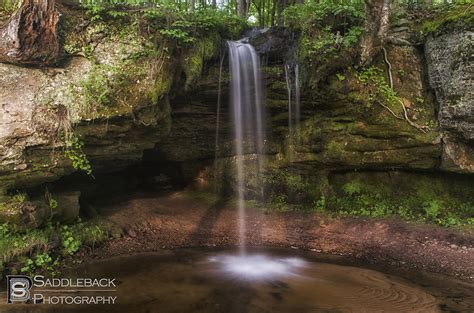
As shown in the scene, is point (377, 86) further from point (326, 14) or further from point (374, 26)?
point (326, 14)

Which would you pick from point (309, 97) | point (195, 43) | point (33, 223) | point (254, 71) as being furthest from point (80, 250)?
point (309, 97)

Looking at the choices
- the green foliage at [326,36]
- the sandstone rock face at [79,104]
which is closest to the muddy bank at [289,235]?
the sandstone rock face at [79,104]

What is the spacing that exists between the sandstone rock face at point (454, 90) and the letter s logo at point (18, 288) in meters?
9.50

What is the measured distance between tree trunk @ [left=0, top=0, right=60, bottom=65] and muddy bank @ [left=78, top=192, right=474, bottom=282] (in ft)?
14.0

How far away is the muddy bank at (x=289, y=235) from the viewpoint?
26.2 feet

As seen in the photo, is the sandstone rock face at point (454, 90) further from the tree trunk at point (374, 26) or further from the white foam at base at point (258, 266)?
the white foam at base at point (258, 266)

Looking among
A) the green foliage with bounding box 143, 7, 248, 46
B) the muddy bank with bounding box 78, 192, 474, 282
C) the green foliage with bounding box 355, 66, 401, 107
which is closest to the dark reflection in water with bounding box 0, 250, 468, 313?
the muddy bank with bounding box 78, 192, 474, 282

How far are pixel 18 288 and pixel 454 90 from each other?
9.90 meters

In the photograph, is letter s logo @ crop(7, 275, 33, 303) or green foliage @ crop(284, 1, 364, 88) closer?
letter s logo @ crop(7, 275, 33, 303)

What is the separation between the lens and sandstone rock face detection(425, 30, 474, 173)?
8.35m

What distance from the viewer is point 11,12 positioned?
7.94m

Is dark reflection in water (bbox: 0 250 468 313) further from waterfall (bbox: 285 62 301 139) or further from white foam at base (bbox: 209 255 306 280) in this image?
waterfall (bbox: 285 62 301 139)

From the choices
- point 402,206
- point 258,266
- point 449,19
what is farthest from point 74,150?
point 449,19

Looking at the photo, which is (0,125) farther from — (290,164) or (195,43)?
(290,164)
